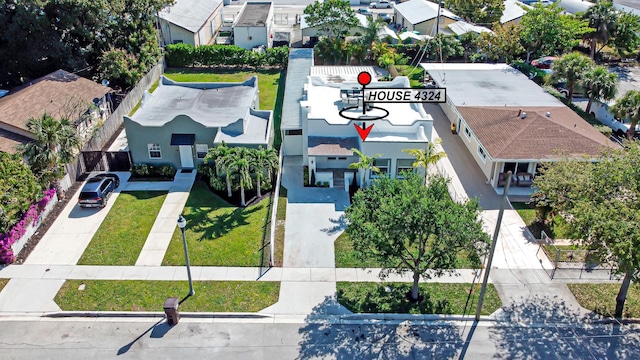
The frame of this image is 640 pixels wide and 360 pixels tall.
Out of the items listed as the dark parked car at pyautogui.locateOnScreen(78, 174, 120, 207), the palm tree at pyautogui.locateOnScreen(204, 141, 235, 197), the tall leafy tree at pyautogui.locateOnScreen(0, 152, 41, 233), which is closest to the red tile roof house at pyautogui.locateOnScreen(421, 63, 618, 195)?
the palm tree at pyautogui.locateOnScreen(204, 141, 235, 197)

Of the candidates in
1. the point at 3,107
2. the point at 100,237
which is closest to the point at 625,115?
the point at 100,237

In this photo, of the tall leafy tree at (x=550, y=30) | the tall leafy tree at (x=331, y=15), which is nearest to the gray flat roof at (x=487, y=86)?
the tall leafy tree at (x=550, y=30)

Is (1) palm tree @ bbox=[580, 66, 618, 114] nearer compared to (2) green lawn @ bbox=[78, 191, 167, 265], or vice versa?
(2) green lawn @ bbox=[78, 191, 167, 265]

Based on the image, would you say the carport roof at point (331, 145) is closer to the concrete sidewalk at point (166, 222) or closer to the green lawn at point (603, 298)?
the concrete sidewalk at point (166, 222)

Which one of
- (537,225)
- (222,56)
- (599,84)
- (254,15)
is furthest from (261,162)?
(254,15)

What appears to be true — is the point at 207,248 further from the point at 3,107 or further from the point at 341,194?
the point at 3,107

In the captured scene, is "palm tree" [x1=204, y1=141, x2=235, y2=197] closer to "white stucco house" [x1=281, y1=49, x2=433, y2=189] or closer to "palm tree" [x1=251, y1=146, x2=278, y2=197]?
"palm tree" [x1=251, y1=146, x2=278, y2=197]
